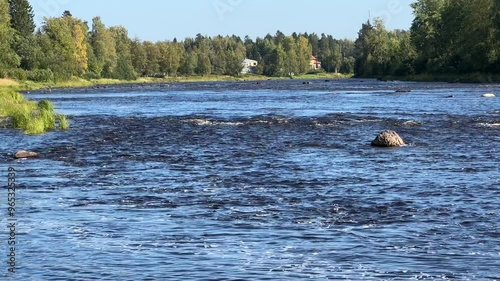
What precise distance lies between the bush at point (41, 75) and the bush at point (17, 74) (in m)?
4.65

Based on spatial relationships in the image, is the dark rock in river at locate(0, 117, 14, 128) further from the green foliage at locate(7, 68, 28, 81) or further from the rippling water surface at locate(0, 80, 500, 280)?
the green foliage at locate(7, 68, 28, 81)

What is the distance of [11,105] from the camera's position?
6075 centimetres

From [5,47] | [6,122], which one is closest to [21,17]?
[5,47]

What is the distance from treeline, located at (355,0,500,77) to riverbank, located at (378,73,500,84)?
1282mm

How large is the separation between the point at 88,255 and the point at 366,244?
5790 mm

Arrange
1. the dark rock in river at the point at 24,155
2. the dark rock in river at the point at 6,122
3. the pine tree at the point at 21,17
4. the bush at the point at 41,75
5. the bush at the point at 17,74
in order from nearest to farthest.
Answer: the dark rock in river at the point at 24,155 < the dark rock in river at the point at 6,122 < the bush at the point at 17,74 < the bush at the point at 41,75 < the pine tree at the point at 21,17

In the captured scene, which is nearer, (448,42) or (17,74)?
(17,74)

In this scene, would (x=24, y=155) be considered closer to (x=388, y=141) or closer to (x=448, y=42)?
(x=388, y=141)

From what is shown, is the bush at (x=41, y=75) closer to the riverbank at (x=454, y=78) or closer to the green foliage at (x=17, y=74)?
the green foliage at (x=17, y=74)

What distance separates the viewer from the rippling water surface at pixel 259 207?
51.6 feet

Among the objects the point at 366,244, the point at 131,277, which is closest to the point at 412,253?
the point at 366,244

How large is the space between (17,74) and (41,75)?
35.7ft

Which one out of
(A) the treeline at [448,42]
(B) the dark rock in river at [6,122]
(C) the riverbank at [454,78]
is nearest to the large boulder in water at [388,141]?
(B) the dark rock in river at [6,122]

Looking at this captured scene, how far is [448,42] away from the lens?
163 meters
